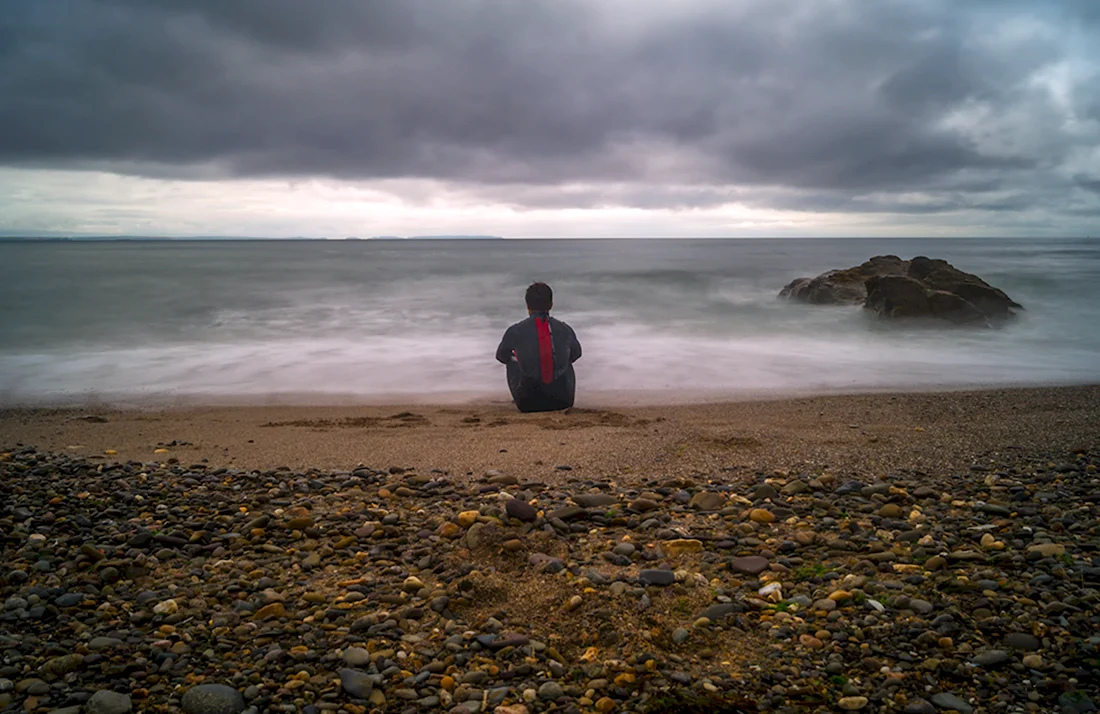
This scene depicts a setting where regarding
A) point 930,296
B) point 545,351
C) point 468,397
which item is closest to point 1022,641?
point 545,351

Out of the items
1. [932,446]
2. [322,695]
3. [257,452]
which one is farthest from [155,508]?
[932,446]

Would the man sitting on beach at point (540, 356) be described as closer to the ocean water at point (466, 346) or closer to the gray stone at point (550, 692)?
the ocean water at point (466, 346)

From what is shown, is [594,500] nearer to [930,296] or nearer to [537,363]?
[537,363]

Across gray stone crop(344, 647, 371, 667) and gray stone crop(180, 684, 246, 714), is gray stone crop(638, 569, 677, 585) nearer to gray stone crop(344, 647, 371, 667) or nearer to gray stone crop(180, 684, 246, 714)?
gray stone crop(344, 647, 371, 667)

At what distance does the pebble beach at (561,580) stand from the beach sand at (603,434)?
0.08 metres

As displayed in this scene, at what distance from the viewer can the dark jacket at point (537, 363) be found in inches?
349

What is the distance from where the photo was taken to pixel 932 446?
6578 millimetres

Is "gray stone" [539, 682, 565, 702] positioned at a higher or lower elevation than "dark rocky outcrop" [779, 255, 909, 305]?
lower

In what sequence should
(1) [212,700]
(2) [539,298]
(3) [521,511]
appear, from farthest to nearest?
(2) [539,298]
(3) [521,511]
(1) [212,700]

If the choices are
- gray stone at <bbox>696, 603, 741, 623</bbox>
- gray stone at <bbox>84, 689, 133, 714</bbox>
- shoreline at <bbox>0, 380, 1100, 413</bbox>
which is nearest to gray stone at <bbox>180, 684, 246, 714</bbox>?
gray stone at <bbox>84, 689, 133, 714</bbox>

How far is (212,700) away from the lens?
3.04 metres

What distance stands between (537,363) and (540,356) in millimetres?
95

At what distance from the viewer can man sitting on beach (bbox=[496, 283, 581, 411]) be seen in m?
8.80

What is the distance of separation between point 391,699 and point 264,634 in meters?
0.81
